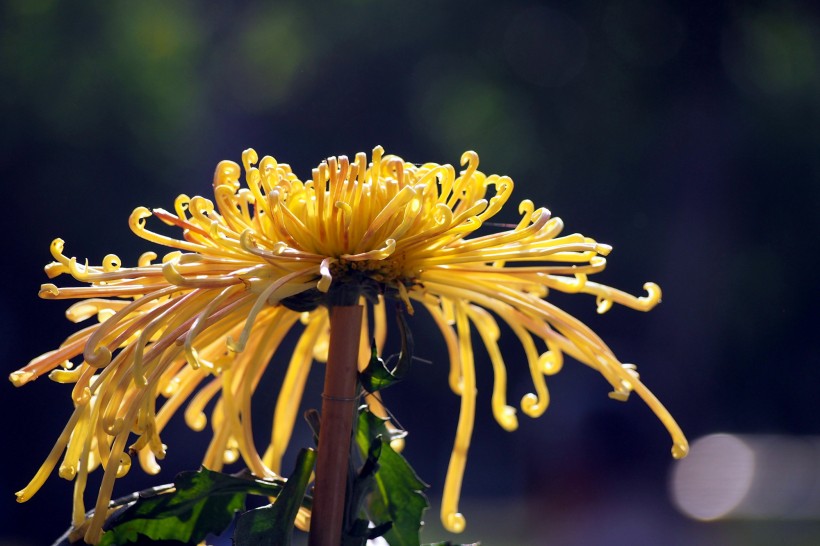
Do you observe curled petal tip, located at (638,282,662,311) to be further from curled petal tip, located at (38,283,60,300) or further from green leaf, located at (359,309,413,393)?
curled petal tip, located at (38,283,60,300)

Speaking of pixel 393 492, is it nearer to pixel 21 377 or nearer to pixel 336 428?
pixel 336 428

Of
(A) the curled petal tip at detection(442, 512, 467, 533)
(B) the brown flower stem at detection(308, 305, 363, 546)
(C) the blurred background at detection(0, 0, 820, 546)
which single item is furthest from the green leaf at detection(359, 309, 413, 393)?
(C) the blurred background at detection(0, 0, 820, 546)

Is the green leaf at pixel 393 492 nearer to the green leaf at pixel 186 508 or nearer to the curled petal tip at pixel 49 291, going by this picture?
the green leaf at pixel 186 508

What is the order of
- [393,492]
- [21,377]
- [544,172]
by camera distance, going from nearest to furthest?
1. [21,377]
2. [393,492]
3. [544,172]

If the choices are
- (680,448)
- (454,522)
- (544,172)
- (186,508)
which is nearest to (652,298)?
(680,448)

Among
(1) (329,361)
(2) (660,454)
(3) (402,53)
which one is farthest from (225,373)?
(2) (660,454)

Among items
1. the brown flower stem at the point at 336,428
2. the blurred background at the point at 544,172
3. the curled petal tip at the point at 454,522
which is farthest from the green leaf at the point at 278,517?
the blurred background at the point at 544,172

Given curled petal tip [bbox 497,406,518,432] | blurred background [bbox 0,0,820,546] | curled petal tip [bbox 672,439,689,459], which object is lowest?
Result: curled petal tip [bbox 672,439,689,459]
